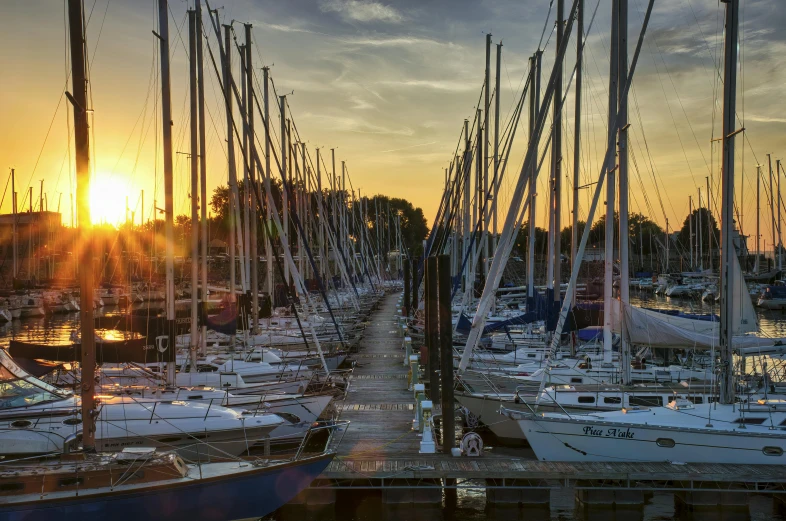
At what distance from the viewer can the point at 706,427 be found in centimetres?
1669

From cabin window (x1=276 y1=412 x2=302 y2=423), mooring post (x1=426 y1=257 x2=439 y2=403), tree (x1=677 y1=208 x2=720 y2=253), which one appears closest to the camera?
cabin window (x1=276 y1=412 x2=302 y2=423)

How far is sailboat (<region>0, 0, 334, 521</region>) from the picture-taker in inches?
481

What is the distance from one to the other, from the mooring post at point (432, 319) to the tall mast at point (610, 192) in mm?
4741

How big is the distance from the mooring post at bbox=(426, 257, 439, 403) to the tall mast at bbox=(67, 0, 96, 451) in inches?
400

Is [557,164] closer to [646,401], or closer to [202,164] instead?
[646,401]

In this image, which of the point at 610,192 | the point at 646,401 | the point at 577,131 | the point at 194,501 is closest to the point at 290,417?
the point at 194,501

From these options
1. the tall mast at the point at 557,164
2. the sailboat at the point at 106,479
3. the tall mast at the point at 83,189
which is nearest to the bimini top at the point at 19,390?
the sailboat at the point at 106,479

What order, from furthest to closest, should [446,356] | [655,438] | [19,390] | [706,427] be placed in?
[446,356] → [19,390] → [655,438] → [706,427]

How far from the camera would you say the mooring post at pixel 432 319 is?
70.4 ft

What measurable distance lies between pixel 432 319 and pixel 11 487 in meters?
13.1

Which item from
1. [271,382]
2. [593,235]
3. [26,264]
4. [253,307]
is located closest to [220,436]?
[271,382]

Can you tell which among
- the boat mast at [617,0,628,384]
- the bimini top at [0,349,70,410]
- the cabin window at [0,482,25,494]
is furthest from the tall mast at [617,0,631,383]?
the cabin window at [0,482,25,494]

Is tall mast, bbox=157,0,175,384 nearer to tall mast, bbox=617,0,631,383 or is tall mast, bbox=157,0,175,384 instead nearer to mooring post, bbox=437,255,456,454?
mooring post, bbox=437,255,456,454

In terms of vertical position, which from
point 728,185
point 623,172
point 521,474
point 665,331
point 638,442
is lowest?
point 521,474
